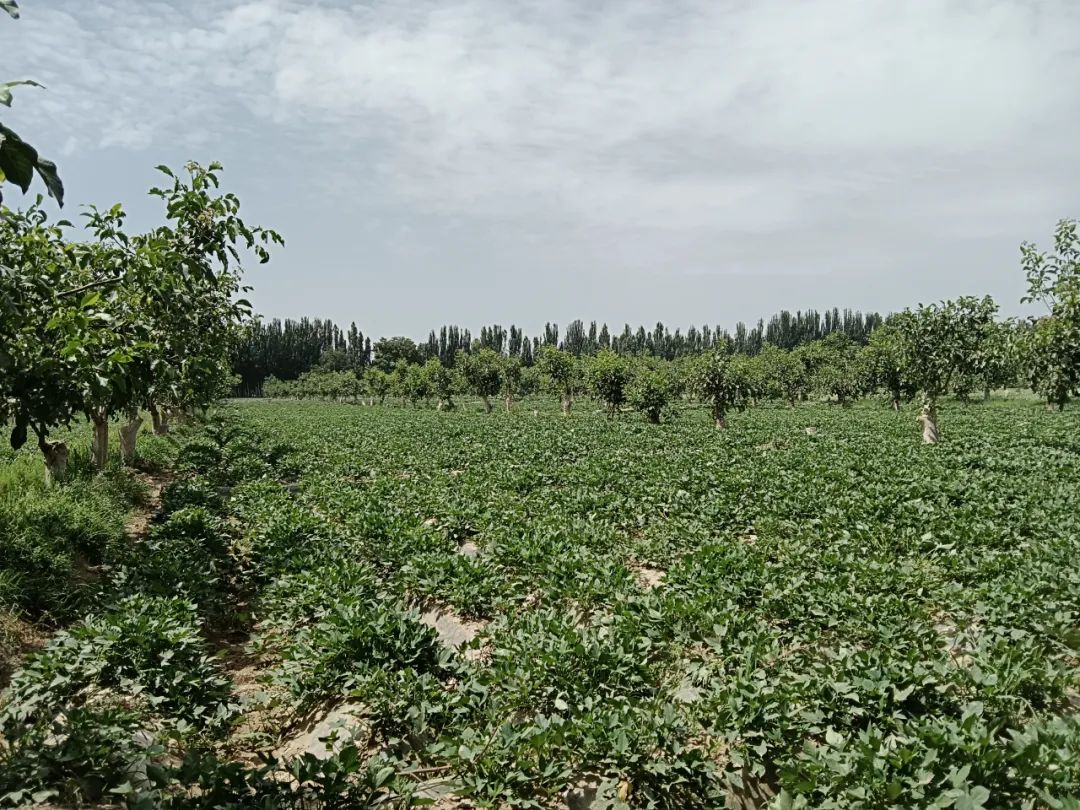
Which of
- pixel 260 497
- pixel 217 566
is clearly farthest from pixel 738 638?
pixel 260 497

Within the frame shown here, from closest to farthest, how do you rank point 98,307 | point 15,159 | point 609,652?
point 15,159, point 609,652, point 98,307

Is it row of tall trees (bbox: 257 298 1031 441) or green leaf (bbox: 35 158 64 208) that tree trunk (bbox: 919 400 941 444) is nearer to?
row of tall trees (bbox: 257 298 1031 441)

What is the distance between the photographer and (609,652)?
532 cm

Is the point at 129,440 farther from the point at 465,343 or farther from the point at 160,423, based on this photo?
the point at 465,343

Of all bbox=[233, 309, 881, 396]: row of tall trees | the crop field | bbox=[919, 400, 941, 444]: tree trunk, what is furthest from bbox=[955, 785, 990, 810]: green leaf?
bbox=[233, 309, 881, 396]: row of tall trees

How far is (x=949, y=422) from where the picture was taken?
29078 mm

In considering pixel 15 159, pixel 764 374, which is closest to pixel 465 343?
pixel 764 374

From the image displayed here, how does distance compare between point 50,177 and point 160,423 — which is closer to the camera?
point 50,177

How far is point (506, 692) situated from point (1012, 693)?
364 centimetres

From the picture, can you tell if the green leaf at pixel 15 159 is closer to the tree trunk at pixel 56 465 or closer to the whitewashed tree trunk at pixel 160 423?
the tree trunk at pixel 56 465

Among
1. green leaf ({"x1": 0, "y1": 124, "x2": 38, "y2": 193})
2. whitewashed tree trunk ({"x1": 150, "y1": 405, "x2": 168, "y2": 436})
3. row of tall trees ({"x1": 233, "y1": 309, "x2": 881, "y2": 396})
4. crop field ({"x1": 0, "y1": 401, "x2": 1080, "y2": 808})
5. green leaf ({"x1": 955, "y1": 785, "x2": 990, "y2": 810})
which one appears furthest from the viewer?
row of tall trees ({"x1": 233, "y1": 309, "x2": 881, "y2": 396})

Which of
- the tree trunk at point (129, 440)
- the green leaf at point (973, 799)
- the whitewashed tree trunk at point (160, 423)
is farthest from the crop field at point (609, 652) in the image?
the whitewashed tree trunk at point (160, 423)

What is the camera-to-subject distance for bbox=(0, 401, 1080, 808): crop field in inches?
154

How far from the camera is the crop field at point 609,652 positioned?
392 cm
